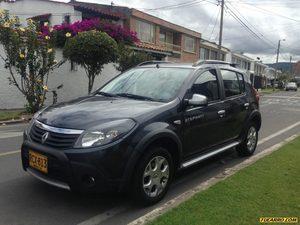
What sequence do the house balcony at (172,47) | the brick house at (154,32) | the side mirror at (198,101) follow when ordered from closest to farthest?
the side mirror at (198,101) → the brick house at (154,32) → the house balcony at (172,47)

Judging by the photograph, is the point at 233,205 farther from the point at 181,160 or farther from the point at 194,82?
the point at 194,82

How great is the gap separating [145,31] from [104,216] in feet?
103

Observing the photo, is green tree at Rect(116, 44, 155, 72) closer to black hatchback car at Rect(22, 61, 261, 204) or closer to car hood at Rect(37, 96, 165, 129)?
black hatchback car at Rect(22, 61, 261, 204)

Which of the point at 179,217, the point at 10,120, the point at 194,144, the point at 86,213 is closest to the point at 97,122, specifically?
the point at 86,213

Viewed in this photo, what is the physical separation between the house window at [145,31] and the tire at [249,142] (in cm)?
2646

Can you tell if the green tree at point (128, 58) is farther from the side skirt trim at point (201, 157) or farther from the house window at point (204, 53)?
the house window at point (204, 53)

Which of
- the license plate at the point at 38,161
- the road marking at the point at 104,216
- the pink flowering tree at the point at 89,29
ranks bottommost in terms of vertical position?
the road marking at the point at 104,216

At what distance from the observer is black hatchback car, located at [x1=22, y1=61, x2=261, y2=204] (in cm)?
431

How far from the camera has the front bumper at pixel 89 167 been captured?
424 centimetres

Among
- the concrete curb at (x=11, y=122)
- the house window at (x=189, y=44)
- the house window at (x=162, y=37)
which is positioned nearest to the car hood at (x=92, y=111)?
the concrete curb at (x=11, y=122)

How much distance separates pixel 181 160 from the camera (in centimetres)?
532

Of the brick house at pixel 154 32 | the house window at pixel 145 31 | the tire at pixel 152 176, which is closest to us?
the tire at pixel 152 176

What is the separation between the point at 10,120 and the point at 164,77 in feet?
28.6

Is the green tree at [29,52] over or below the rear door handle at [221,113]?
over
